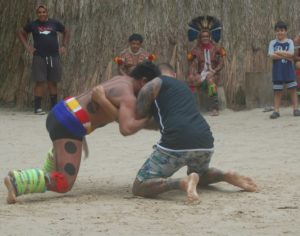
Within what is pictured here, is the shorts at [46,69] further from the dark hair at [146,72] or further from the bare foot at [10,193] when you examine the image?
the bare foot at [10,193]

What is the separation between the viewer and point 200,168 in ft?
17.3

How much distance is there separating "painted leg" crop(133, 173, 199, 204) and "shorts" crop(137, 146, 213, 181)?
2.2 inches

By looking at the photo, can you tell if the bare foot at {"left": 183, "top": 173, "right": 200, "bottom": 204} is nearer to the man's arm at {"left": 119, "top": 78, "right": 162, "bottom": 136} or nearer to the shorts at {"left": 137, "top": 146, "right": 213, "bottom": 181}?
the shorts at {"left": 137, "top": 146, "right": 213, "bottom": 181}

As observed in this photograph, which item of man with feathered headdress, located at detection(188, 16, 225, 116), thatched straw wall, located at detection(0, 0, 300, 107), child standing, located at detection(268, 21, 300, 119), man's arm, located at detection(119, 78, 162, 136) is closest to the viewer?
man's arm, located at detection(119, 78, 162, 136)

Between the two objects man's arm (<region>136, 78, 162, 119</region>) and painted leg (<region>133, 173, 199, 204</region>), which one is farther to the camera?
man's arm (<region>136, 78, 162, 119</region>)

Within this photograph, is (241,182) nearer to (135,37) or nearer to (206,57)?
(135,37)

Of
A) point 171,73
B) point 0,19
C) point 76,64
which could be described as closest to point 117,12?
point 76,64

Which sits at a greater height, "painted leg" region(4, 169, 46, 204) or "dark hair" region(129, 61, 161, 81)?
"dark hair" region(129, 61, 161, 81)

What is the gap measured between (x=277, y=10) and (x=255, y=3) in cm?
42

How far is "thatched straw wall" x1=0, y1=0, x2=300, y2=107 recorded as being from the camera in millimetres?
11266

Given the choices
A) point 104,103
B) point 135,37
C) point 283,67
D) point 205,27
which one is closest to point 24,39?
point 135,37

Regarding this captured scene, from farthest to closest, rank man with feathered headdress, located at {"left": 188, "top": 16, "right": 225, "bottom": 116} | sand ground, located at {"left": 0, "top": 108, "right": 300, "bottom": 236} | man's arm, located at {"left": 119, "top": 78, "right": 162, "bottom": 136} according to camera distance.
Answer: man with feathered headdress, located at {"left": 188, "top": 16, "right": 225, "bottom": 116} < man's arm, located at {"left": 119, "top": 78, "right": 162, "bottom": 136} < sand ground, located at {"left": 0, "top": 108, "right": 300, "bottom": 236}

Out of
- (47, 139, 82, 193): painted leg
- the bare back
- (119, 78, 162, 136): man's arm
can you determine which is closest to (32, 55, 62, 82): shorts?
the bare back

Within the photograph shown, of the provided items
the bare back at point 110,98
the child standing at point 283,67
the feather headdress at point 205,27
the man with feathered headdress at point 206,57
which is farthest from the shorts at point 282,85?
the bare back at point 110,98
